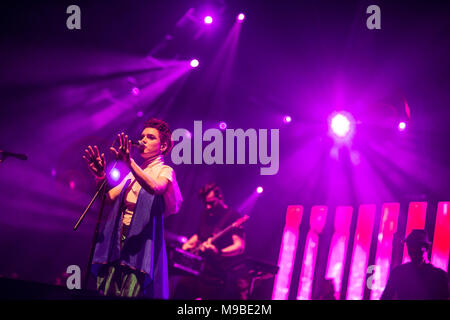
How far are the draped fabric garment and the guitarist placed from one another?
9.57 feet

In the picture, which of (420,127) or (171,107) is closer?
(420,127)

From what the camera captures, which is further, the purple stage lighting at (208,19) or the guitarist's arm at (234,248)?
the purple stage lighting at (208,19)

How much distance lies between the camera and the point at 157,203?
299cm

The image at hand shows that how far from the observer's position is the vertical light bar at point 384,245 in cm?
711

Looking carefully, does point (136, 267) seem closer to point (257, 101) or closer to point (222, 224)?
point (222, 224)

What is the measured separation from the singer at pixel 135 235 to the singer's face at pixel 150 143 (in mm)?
189

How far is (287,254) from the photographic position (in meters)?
8.69

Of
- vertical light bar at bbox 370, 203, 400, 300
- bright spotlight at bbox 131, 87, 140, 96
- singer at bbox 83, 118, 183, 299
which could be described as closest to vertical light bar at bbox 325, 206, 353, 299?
vertical light bar at bbox 370, 203, 400, 300

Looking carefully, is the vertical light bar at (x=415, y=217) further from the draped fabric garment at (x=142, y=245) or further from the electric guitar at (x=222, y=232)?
the draped fabric garment at (x=142, y=245)

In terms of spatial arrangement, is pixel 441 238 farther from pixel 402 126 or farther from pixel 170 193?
pixel 170 193

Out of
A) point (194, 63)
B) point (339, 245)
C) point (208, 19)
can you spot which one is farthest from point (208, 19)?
point (339, 245)

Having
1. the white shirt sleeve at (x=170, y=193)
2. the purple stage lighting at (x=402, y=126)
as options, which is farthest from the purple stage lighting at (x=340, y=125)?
the white shirt sleeve at (x=170, y=193)
